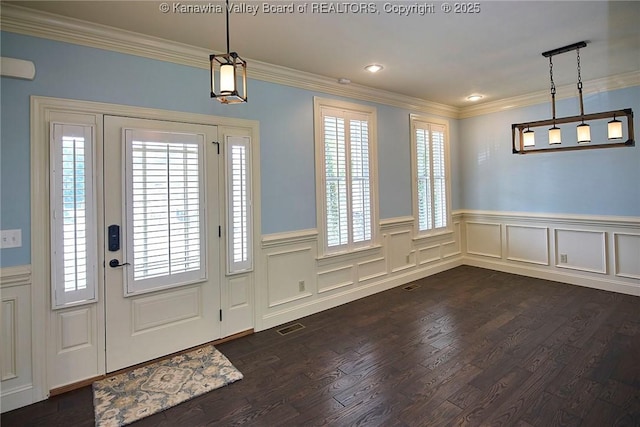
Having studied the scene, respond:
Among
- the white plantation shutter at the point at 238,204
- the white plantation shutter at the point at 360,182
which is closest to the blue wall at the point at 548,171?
the white plantation shutter at the point at 360,182

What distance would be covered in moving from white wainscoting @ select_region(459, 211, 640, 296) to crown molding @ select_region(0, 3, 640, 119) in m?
1.79

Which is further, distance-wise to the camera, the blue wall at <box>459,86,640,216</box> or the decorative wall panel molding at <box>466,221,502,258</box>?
the decorative wall panel molding at <box>466,221,502,258</box>

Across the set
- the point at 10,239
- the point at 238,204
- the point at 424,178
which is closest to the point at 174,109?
the point at 238,204

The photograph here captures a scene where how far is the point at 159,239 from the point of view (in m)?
2.95

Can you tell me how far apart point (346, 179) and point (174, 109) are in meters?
2.16

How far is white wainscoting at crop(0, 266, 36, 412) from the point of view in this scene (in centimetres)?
236

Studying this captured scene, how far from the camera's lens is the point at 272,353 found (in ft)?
10.2

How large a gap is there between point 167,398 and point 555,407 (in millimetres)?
2688

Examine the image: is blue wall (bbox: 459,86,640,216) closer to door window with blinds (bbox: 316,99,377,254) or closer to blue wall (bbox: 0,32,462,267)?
blue wall (bbox: 0,32,462,267)

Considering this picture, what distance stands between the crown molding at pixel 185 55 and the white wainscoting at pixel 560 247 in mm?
1786

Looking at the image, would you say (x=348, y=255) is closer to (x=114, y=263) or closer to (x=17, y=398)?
(x=114, y=263)

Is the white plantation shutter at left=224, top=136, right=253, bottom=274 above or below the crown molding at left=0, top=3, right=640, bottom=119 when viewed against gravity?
below

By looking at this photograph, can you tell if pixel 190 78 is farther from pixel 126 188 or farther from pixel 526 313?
pixel 526 313

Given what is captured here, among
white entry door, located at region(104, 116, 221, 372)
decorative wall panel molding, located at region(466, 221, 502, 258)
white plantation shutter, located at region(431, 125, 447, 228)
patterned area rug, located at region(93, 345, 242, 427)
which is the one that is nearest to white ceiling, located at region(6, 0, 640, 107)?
white entry door, located at region(104, 116, 221, 372)
